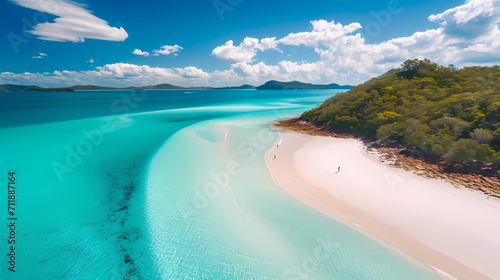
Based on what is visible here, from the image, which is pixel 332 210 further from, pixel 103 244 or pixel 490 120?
pixel 490 120

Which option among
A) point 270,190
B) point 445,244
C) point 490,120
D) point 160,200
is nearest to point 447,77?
point 490,120

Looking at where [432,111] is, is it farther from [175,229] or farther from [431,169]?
[175,229]

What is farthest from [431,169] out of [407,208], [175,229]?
[175,229]

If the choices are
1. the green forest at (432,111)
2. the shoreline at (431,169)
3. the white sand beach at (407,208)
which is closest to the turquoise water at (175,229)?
the white sand beach at (407,208)

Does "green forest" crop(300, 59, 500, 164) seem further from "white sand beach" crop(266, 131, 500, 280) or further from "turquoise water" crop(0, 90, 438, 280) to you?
"turquoise water" crop(0, 90, 438, 280)

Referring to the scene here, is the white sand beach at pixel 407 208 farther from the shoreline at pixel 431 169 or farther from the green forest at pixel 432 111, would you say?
the green forest at pixel 432 111

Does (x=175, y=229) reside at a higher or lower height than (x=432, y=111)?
lower

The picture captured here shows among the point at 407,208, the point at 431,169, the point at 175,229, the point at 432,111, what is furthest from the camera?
the point at 432,111
